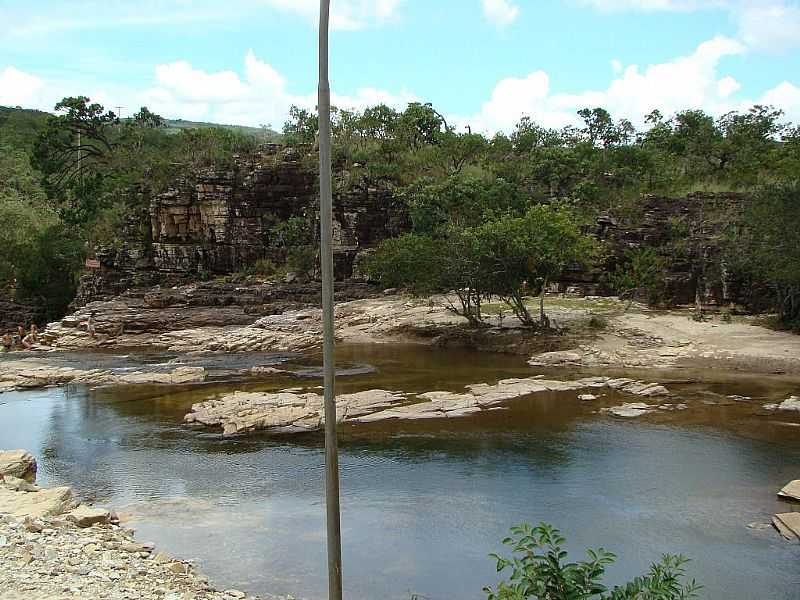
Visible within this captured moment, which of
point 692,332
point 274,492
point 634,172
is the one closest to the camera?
point 274,492

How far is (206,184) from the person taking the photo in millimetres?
48781

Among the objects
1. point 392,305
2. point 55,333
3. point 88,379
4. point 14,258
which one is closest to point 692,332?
point 392,305

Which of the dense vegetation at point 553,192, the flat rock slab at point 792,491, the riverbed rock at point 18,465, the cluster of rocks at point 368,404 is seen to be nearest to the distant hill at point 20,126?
the dense vegetation at point 553,192

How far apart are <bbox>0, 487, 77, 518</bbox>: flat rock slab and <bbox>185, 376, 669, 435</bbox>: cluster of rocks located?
254 inches

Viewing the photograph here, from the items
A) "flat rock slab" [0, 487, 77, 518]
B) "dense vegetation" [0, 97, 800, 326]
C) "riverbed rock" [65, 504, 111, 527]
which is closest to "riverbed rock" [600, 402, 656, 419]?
"dense vegetation" [0, 97, 800, 326]

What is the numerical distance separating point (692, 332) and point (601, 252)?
10.4 meters

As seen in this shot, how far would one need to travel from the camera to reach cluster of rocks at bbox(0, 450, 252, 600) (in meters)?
8.80

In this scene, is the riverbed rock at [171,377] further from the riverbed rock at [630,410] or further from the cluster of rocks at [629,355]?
the riverbed rock at [630,410]

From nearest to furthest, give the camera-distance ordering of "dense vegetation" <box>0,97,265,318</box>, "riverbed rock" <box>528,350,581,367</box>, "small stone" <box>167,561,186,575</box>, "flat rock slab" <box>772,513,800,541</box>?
"small stone" <box>167,561,186,575</box>, "flat rock slab" <box>772,513,800,541</box>, "riverbed rock" <box>528,350,581,367</box>, "dense vegetation" <box>0,97,265,318</box>

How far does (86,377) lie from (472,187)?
82.9 ft

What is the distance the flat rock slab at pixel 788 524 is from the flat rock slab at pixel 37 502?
1170cm

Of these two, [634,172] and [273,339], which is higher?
[634,172]

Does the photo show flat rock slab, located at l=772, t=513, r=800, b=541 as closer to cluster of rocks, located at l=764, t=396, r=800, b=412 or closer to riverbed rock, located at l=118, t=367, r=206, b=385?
cluster of rocks, located at l=764, t=396, r=800, b=412

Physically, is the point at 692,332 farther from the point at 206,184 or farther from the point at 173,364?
the point at 206,184
